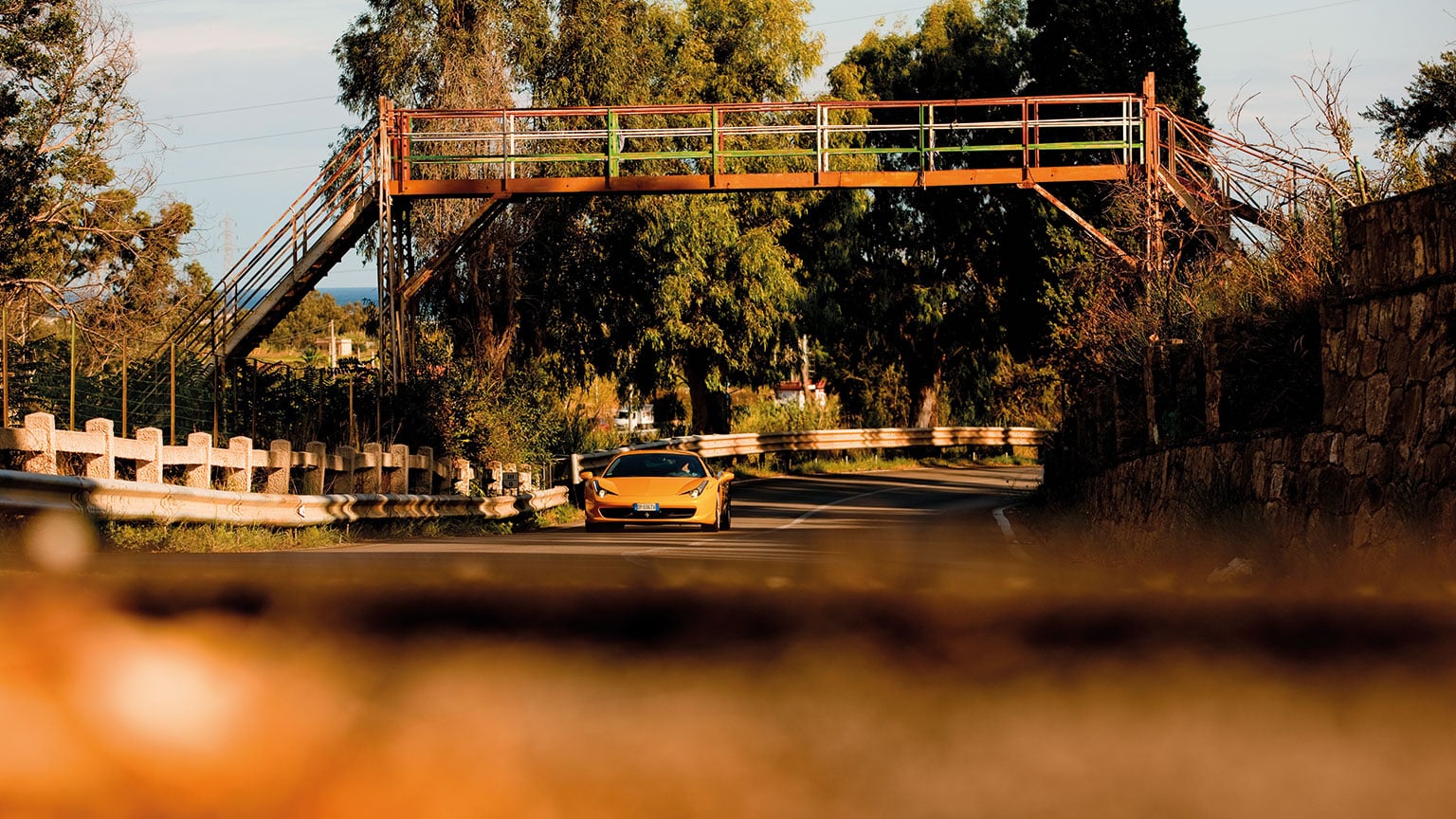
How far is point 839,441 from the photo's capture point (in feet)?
163

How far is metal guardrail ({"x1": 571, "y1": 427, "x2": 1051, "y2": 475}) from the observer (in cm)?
4150

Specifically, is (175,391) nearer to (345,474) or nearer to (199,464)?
(345,474)

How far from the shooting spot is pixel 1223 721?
2.75 ft

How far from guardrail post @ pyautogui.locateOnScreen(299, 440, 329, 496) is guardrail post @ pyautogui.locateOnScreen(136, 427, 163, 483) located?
404cm

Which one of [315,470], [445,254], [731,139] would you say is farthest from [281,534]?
[731,139]

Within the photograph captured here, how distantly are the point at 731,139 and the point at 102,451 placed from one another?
30950mm

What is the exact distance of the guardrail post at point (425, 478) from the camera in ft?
75.5

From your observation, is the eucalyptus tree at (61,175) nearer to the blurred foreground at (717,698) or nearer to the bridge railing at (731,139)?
the bridge railing at (731,139)

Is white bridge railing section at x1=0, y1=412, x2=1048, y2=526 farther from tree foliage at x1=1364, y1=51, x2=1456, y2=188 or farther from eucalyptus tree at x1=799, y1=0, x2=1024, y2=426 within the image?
eucalyptus tree at x1=799, y1=0, x2=1024, y2=426

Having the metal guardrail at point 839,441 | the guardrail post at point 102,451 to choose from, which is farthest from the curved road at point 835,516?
the guardrail post at point 102,451

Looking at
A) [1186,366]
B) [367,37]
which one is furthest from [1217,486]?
[367,37]

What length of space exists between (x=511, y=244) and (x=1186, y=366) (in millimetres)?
24052

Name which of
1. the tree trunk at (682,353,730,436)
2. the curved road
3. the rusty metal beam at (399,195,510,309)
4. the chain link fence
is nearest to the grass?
the curved road

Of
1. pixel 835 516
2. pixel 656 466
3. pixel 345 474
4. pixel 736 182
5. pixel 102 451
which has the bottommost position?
pixel 835 516
